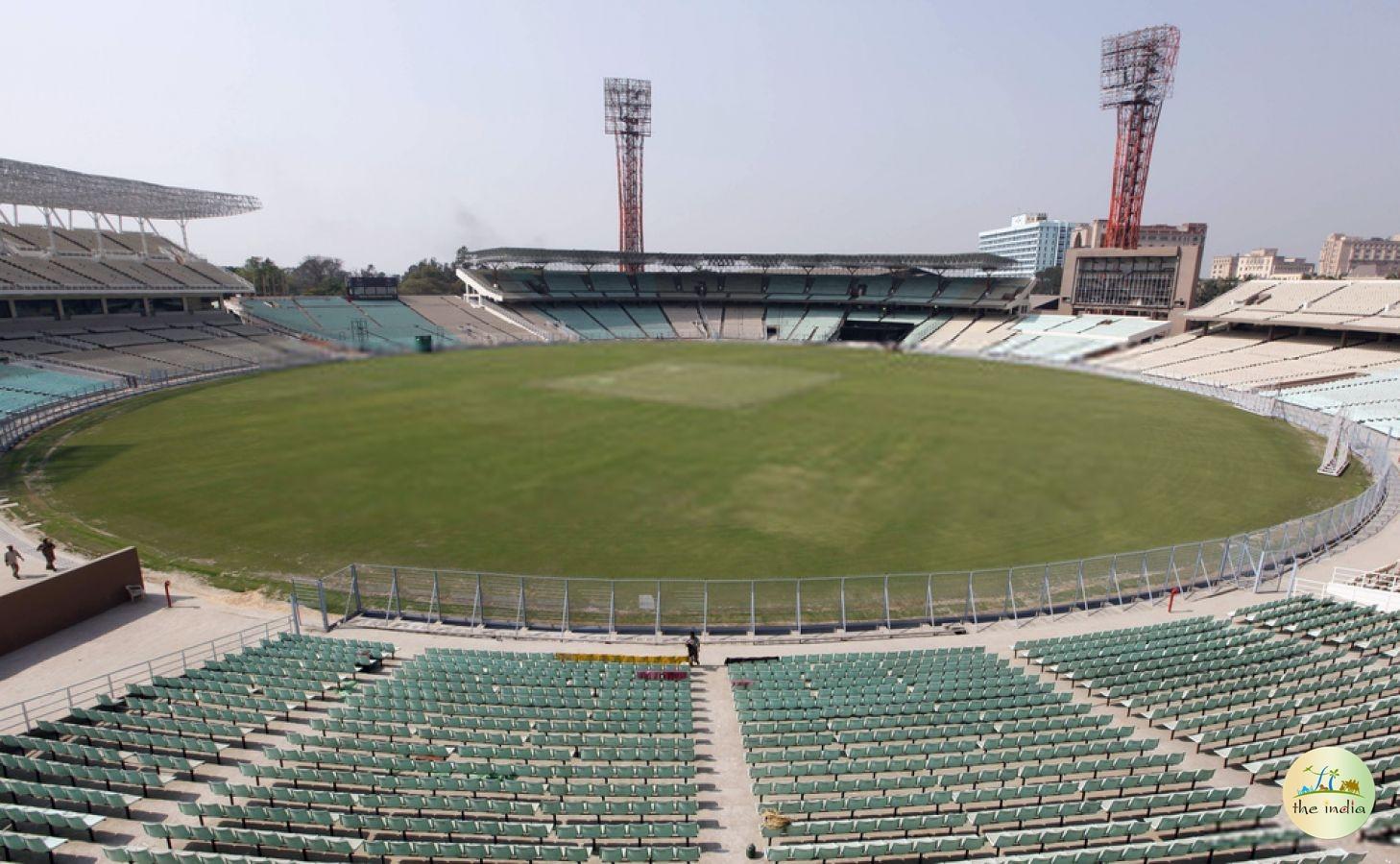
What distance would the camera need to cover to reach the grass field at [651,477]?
2320 centimetres

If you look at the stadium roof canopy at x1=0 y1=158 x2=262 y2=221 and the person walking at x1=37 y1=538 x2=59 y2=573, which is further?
the stadium roof canopy at x1=0 y1=158 x2=262 y2=221

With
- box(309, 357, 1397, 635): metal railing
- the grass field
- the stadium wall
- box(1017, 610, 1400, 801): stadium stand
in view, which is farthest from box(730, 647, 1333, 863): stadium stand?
the stadium wall

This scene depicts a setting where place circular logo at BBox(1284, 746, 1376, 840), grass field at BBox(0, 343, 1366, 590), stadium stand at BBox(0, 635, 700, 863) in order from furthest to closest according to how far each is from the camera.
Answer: grass field at BBox(0, 343, 1366, 590)
stadium stand at BBox(0, 635, 700, 863)
circular logo at BBox(1284, 746, 1376, 840)

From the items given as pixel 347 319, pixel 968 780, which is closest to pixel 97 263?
pixel 347 319

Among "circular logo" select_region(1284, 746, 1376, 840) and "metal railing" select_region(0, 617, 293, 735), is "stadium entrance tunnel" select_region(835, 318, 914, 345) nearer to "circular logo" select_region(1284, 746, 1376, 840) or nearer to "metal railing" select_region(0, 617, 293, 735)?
"metal railing" select_region(0, 617, 293, 735)

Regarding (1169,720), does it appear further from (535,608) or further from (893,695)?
(535,608)

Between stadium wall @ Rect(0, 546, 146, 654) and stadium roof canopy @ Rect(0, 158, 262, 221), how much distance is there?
49188mm

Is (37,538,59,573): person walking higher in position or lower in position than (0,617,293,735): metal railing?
higher

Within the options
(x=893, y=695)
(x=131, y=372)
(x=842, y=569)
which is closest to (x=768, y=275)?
(x=131, y=372)

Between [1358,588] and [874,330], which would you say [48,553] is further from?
[874,330]

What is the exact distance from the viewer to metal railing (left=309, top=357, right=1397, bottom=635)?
1847cm

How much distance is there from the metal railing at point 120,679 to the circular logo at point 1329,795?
19.8 m

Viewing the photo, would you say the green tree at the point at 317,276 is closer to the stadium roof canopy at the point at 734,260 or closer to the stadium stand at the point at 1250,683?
the stadium roof canopy at the point at 734,260

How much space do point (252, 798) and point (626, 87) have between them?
108647 mm
